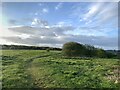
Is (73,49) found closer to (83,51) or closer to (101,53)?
(83,51)

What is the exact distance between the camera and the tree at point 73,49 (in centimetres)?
595

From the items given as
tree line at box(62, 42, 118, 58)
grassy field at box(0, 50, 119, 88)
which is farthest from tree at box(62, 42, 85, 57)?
grassy field at box(0, 50, 119, 88)

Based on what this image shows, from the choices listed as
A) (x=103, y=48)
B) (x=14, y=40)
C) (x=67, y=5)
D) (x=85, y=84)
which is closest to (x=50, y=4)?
(x=67, y=5)

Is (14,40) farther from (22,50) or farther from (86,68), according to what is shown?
(86,68)

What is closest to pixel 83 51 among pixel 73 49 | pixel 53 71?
pixel 73 49

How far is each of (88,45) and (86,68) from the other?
560 millimetres

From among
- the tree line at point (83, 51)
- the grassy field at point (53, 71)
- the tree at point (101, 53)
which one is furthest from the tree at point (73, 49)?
the tree at point (101, 53)

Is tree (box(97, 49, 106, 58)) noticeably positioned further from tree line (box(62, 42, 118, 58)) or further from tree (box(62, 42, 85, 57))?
tree (box(62, 42, 85, 57))

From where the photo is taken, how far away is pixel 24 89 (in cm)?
566

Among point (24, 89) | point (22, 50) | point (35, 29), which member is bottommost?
point (24, 89)

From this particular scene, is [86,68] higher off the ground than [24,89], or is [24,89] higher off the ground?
[86,68]

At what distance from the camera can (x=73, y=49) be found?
6047 mm

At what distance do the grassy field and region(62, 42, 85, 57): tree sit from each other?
0.41 ft

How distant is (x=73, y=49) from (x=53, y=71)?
2.38 ft
